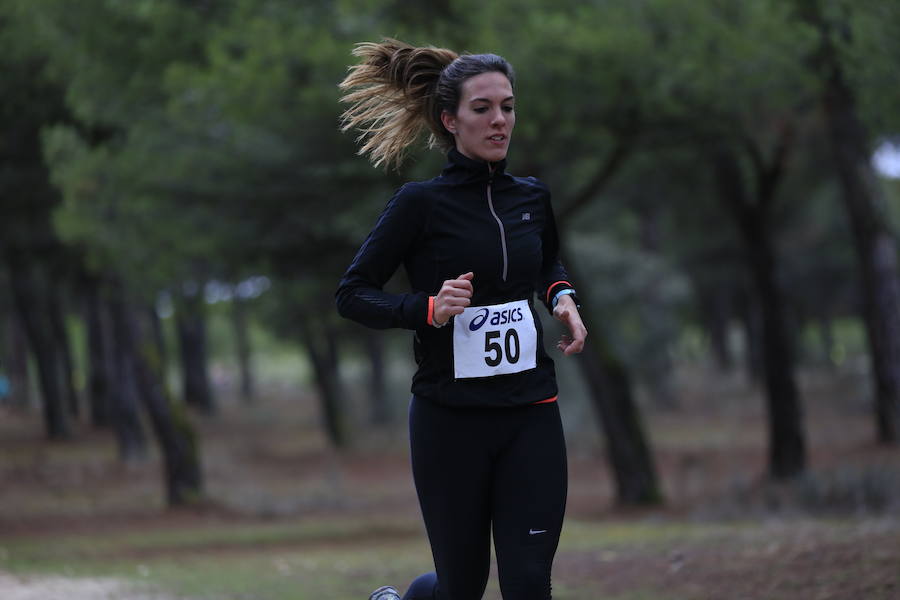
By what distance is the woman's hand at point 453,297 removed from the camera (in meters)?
3.64

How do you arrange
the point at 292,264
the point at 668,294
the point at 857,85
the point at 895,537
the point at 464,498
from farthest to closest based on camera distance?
the point at 668,294 < the point at 292,264 < the point at 857,85 < the point at 895,537 < the point at 464,498

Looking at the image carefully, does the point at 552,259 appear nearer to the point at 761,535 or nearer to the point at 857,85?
the point at 761,535

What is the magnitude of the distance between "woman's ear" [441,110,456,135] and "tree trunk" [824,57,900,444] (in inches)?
463

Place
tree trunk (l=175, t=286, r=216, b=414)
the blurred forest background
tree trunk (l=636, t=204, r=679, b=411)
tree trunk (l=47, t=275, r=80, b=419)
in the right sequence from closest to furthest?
the blurred forest background
tree trunk (l=47, t=275, r=80, b=419)
tree trunk (l=636, t=204, r=679, b=411)
tree trunk (l=175, t=286, r=216, b=414)

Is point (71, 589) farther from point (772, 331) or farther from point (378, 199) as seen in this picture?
point (772, 331)

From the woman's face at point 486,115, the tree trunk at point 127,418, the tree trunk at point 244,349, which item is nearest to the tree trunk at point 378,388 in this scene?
the tree trunk at point 244,349

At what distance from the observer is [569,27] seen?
13461mm

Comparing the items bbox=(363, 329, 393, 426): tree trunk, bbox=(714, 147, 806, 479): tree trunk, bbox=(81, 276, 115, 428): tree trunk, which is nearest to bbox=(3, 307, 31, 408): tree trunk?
bbox=(81, 276, 115, 428): tree trunk

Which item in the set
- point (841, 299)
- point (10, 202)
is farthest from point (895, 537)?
point (841, 299)

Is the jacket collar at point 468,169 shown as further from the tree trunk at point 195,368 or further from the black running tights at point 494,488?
the tree trunk at point 195,368

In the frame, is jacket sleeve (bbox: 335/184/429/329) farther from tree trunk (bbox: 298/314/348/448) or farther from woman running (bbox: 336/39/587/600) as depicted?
tree trunk (bbox: 298/314/348/448)

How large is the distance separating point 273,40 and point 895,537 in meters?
8.60

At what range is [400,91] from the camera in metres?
4.26

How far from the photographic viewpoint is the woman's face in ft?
12.9
